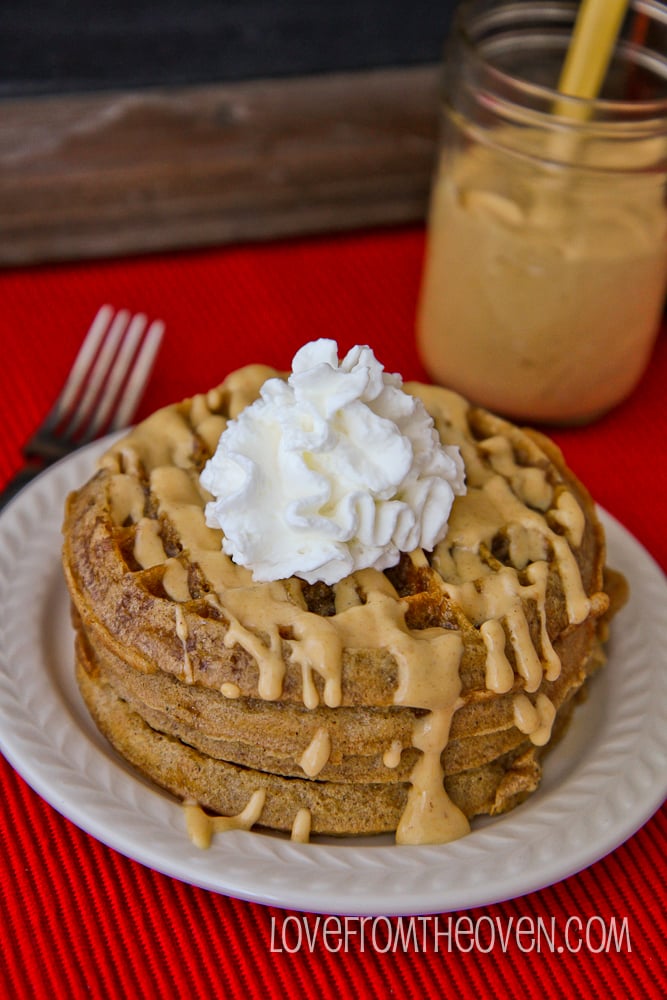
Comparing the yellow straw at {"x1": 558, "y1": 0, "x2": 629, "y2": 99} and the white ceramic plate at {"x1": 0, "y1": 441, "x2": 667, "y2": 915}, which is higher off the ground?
the yellow straw at {"x1": 558, "y1": 0, "x2": 629, "y2": 99}

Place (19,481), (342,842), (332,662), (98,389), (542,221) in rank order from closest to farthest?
A: (332,662), (342,842), (19,481), (542,221), (98,389)

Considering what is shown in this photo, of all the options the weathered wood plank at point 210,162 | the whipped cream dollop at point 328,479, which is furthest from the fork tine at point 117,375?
the whipped cream dollop at point 328,479

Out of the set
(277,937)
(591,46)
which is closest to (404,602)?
(277,937)

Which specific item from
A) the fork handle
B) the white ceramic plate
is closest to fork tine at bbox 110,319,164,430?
the fork handle

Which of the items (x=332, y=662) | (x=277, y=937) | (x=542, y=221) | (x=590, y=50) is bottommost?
(x=277, y=937)

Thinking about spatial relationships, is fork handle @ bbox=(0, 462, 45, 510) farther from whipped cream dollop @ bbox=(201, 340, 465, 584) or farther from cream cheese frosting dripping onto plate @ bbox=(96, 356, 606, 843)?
whipped cream dollop @ bbox=(201, 340, 465, 584)

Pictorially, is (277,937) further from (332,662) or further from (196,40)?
(196,40)

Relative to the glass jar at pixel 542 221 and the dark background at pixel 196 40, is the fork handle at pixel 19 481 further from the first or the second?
the dark background at pixel 196 40

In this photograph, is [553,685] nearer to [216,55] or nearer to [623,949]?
[623,949]
